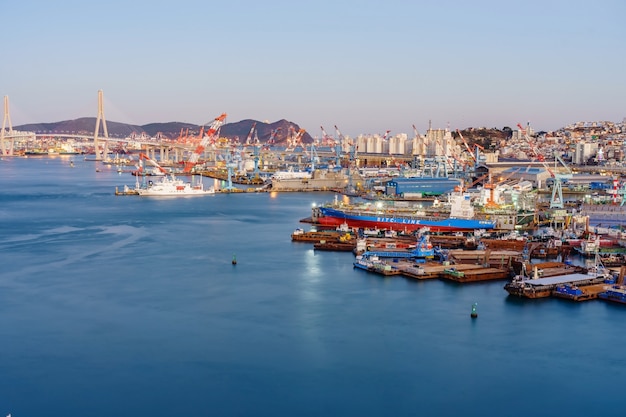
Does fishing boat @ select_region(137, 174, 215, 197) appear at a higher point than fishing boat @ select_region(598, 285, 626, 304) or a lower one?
higher

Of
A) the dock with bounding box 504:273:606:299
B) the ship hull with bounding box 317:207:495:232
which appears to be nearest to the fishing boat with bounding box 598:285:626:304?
the dock with bounding box 504:273:606:299

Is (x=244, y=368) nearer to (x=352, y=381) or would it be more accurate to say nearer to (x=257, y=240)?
(x=352, y=381)

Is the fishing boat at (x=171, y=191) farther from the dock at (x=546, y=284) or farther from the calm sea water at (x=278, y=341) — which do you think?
the dock at (x=546, y=284)

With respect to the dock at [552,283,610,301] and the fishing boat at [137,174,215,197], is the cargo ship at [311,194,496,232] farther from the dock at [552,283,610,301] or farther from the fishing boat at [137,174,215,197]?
the fishing boat at [137,174,215,197]

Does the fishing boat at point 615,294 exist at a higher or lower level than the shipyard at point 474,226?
lower

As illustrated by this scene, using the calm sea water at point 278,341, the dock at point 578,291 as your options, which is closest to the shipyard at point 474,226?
the dock at point 578,291

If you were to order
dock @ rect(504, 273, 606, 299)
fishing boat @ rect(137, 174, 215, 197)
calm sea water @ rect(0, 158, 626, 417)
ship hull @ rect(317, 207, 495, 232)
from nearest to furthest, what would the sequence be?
calm sea water @ rect(0, 158, 626, 417), dock @ rect(504, 273, 606, 299), ship hull @ rect(317, 207, 495, 232), fishing boat @ rect(137, 174, 215, 197)

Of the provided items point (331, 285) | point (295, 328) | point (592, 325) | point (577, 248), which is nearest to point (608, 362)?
point (592, 325)

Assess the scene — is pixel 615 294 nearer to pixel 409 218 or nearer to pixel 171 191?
pixel 409 218
